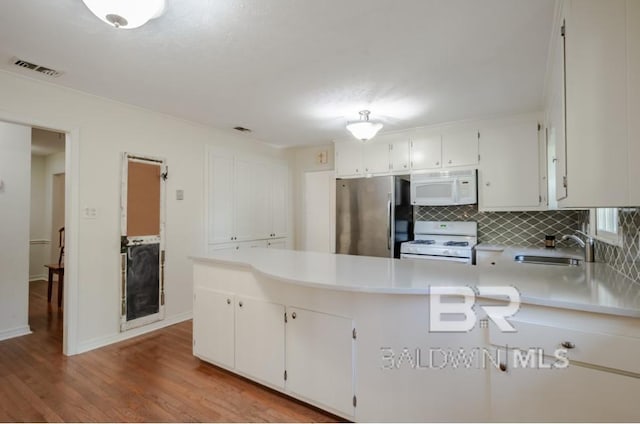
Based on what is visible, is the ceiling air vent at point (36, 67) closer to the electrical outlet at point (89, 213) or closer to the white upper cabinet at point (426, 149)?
the electrical outlet at point (89, 213)

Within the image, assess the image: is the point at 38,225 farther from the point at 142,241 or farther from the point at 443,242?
the point at 443,242

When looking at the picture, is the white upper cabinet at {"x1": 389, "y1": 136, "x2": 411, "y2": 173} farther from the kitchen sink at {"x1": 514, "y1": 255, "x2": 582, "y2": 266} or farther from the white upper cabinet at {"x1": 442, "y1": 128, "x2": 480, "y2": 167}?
the kitchen sink at {"x1": 514, "y1": 255, "x2": 582, "y2": 266}

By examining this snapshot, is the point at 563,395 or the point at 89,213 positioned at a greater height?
Result: the point at 89,213

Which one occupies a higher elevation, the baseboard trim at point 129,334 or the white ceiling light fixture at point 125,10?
the white ceiling light fixture at point 125,10

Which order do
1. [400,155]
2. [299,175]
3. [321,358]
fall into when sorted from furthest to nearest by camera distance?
1. [299,175]
2. [400,155]
3. [321,358]

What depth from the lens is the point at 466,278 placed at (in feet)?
5.58

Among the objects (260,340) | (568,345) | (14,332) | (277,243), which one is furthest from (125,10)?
(277,243)

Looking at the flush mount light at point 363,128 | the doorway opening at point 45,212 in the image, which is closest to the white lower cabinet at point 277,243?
the flush mount light at point 363,128

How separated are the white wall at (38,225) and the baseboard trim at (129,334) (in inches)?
158

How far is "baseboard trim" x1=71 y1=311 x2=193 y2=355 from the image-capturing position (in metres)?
2.92

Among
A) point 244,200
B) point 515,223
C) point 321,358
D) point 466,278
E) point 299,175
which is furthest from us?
point 299,175

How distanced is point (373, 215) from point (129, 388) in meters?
3.02

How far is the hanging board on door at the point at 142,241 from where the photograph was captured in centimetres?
323

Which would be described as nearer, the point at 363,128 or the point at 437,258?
the point at 363,128
